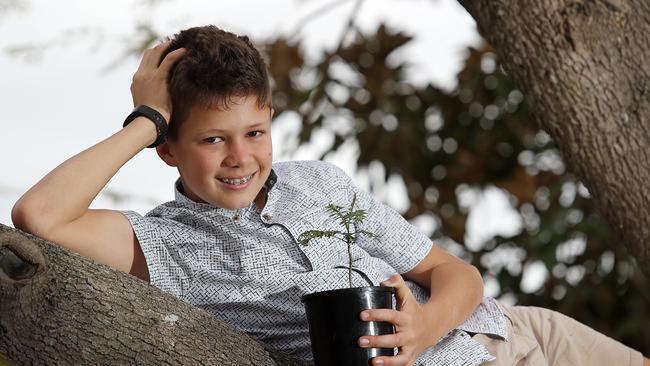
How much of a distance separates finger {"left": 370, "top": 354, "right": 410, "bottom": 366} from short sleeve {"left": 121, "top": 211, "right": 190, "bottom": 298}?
1.68 ft

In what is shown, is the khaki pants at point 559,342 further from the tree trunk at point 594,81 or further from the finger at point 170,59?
the finger at point 170,59

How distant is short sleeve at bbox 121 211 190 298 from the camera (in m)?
2.29

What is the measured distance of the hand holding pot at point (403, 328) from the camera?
1987 mm

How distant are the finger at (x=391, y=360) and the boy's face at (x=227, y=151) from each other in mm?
467

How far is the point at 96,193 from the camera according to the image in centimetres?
217

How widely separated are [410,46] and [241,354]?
3682mm

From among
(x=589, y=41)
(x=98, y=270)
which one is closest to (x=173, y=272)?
(x=98, y=270)

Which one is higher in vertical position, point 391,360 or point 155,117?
point 155,117

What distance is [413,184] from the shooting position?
5668 mm

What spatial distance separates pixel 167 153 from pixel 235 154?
0.67 feet

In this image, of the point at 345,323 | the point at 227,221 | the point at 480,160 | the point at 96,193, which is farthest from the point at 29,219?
the point at 480,160

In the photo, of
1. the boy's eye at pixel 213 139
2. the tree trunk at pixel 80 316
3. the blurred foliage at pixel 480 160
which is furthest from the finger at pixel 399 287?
the blurred foliage at pixel 480 160

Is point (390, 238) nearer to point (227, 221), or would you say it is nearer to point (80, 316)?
point (227, 221)

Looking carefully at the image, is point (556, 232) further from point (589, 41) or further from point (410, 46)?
point (589, 41)
